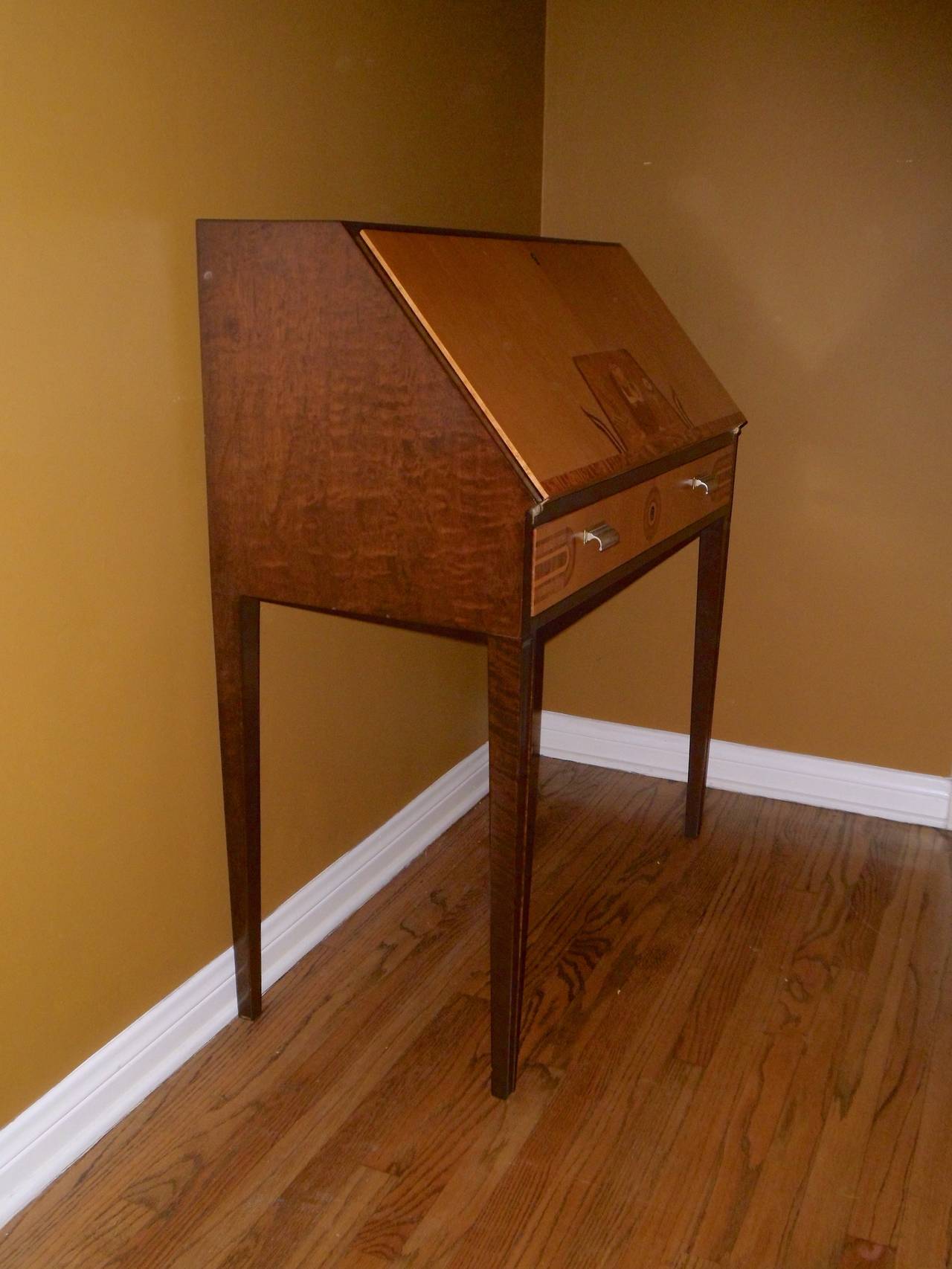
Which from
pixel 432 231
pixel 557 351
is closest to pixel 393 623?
pixel 557 351

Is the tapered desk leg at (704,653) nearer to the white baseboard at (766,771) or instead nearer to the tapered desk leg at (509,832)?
the white baseboard at (766,771)

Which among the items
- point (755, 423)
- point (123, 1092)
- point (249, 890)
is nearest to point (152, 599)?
point (249, 890)

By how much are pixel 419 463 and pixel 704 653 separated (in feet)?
3.52

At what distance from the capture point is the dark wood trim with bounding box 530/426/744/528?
4.24 feet

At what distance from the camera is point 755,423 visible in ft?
7.65

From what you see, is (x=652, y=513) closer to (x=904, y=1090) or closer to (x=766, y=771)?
(x=904, y=1090)

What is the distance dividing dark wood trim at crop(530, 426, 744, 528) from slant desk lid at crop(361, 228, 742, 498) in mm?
14

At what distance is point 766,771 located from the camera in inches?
98.3

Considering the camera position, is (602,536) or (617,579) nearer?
(602,536)

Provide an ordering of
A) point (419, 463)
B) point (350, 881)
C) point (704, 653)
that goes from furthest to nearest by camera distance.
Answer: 1. point (704, 653)
2. point (350, 881)
3. point (419, 463)

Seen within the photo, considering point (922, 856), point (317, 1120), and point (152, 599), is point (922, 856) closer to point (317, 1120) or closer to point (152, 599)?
point (317, 1120)

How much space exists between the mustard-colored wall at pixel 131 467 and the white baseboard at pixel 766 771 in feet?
3.06

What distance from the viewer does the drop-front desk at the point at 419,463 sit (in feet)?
4.22

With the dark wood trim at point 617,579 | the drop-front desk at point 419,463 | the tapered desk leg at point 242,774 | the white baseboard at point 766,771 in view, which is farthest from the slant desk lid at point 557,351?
the white baseboard at point 766,771
